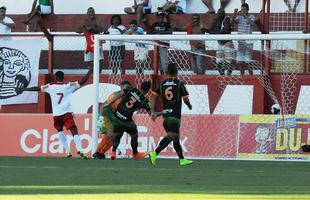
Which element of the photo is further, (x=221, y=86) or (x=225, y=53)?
(x=221, y=86)

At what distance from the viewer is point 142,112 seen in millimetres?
23781

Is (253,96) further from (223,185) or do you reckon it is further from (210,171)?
(223,185)

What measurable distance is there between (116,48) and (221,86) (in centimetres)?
274

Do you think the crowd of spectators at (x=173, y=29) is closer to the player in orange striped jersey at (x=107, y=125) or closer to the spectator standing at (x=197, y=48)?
the spectator standing at (x=197, y=48)

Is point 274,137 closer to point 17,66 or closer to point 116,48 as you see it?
point 116,48

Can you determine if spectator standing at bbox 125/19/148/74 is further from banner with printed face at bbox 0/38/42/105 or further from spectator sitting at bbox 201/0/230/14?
banner with printed face at bbox 0/38/42/105

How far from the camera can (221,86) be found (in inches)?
945

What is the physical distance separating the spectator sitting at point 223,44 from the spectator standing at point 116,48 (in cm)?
223

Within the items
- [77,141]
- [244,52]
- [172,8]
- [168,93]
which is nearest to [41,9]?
[172,8]

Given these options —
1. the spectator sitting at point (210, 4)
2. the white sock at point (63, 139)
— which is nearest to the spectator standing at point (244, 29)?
the spectator sitting at point (210, 4)

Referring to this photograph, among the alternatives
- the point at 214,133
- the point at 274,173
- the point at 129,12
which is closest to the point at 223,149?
the point at 214,133

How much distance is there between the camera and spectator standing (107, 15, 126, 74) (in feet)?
79.9

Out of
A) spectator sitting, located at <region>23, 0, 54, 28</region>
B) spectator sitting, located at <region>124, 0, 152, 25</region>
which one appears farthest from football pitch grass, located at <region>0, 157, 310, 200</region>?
spectator sitting, located at <region>23, 0, 54, 28</region>

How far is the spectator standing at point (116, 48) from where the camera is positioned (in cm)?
2434
